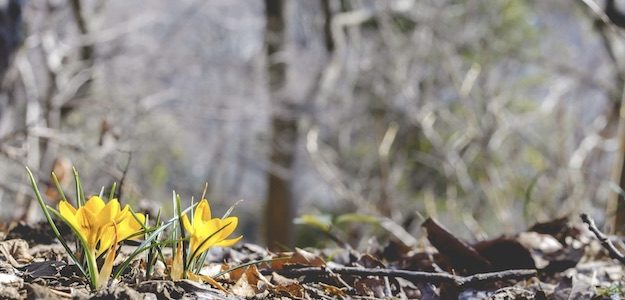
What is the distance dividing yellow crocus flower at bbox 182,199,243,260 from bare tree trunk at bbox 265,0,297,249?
7.67m

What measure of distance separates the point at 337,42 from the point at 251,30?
5.82 metres

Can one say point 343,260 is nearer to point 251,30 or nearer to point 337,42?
point 337,42

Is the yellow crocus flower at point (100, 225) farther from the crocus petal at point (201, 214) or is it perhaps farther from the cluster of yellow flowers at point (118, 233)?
the crocus petal at point (201, 214)

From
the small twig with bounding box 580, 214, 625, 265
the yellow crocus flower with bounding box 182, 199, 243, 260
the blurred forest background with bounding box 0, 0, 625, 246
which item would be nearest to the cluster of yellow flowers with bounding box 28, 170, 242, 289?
the yellow crocus flower with bounding box 182, 199, 243, 260

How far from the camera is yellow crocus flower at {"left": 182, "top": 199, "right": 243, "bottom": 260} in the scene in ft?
3.98

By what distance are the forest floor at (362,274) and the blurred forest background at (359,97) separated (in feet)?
9.64

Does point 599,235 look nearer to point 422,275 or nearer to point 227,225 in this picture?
point 422,275

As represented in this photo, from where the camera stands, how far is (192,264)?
1.26 meters

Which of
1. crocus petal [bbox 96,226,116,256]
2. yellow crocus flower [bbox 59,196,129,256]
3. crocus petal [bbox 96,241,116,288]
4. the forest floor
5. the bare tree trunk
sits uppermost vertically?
yellow crocus flower [bbox 59,196,129,256]

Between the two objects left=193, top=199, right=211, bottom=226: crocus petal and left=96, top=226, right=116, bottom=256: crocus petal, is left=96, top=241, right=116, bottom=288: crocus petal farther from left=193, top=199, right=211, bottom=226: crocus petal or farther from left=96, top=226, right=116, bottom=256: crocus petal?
left=193, top=199, right=211, bottom=226: crocus petal

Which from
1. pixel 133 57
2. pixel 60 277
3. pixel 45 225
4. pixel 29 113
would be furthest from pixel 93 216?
pixel 133 57

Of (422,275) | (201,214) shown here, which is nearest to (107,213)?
(201,214)

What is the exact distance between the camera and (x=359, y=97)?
12133 mm

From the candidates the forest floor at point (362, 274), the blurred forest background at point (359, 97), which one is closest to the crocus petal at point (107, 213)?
the forest floor at point (362, 274)
